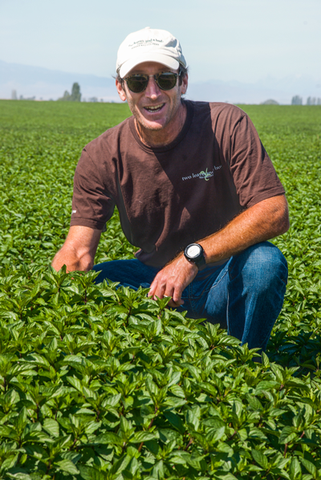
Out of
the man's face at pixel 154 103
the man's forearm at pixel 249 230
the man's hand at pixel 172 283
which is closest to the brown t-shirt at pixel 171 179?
the man's face at pixel 154 103

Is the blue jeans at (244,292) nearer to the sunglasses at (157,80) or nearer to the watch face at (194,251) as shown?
the watch face at (194,251)

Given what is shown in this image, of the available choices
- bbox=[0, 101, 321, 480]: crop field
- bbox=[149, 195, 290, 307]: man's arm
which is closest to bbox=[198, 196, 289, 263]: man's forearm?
bbox=[149, 195, 290, 307]: man's arm

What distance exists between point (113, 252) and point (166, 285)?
122 inches

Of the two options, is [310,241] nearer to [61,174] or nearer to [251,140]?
[251,140]

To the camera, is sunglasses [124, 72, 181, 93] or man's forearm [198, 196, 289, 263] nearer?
man's forearm [198, 196, 289, 263]

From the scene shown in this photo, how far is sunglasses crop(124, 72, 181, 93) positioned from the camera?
10.6 ft

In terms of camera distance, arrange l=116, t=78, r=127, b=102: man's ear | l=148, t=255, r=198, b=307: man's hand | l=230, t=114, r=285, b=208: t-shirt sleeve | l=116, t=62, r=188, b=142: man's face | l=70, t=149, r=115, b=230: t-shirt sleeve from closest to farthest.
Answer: l=148, t=255, r=198, b=307: man's hand < l=230, t=114, r=285, b=208: t-shirt sleeve < l=116, t=62, r=188, b=142: man's face < l=70, t=149, r=115, b=230: t-shirt sleeve < l=116, t=78, r=127, b=102: man's ear

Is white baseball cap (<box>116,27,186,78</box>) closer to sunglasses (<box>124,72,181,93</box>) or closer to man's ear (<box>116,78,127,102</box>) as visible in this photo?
sunglasses (<box>124,72,181,93</box>)

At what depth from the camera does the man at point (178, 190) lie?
2961 mm

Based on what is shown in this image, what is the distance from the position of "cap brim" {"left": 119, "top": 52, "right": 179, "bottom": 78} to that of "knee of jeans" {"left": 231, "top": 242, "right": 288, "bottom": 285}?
57.2 inches

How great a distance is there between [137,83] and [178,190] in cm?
84

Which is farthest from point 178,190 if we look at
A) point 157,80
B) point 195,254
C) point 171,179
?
point 157,80

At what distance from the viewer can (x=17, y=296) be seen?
229 cm

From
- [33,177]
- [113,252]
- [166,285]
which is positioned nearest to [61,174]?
[33,177]
